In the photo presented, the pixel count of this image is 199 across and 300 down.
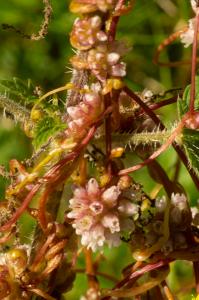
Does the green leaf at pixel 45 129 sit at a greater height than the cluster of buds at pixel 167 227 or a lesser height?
greater

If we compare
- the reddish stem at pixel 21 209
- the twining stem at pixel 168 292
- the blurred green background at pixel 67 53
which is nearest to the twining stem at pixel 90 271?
the twining stem at pixel 168 292

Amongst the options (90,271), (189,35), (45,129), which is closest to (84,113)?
(45,129)

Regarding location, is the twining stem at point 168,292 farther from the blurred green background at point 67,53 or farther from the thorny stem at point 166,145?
the blurred green background at point 67,53

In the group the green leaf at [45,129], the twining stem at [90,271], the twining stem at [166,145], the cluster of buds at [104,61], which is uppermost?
the cluster of buds at [104,61]

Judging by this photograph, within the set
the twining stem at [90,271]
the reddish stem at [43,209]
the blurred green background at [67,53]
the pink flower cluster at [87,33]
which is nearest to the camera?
the pink flower cluster at [87,33]

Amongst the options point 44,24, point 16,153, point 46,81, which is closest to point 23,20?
point 46,81

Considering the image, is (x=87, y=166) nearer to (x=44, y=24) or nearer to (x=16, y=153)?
(x=44, y=24)
